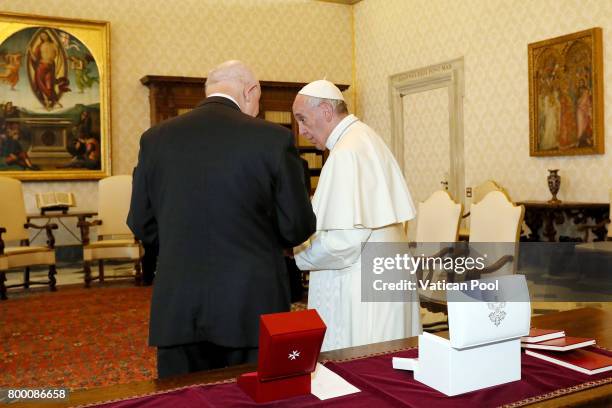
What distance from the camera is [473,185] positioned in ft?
29.5

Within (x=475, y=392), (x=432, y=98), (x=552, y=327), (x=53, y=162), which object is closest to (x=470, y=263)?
(x=552, y=327)

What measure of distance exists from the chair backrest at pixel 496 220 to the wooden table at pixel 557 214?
220 cm

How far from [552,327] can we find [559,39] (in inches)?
250

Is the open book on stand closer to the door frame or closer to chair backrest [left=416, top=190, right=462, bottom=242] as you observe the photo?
chair backrest [left=416, top=190, right=462, bottom=242]

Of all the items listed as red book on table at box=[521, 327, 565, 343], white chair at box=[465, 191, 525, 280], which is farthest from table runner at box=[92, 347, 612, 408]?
white chair at box=[465, 191, 525, 280]

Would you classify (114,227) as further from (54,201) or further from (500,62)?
(500,62)

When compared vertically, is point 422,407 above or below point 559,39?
below

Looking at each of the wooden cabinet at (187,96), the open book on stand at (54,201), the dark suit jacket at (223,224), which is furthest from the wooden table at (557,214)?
the open book on stand at (54,201)

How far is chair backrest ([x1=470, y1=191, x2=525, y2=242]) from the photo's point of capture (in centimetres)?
467

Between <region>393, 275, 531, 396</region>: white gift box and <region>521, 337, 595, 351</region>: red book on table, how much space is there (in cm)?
27

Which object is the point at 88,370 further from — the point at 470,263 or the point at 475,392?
the point at 475,392

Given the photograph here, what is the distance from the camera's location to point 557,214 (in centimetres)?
Result: 705

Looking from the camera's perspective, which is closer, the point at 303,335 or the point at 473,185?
the point at 303,335

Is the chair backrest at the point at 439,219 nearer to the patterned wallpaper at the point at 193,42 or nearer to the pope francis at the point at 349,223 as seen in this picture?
the pope francis at the point at 349,223
